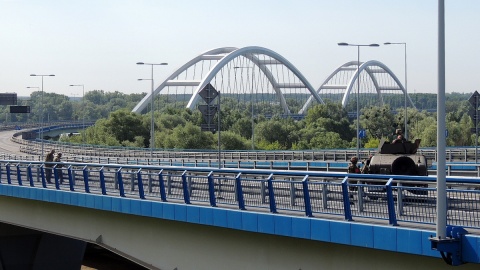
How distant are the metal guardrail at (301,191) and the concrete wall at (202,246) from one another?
735 millimetres

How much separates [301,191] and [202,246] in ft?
10.0

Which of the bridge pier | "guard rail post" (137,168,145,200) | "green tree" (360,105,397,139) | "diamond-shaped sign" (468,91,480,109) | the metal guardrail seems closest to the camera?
the metal guardrail

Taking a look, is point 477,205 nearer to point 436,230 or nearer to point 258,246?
point 436,230

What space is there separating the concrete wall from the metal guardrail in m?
0.74

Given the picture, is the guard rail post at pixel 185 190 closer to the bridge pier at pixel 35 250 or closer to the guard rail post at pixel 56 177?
the guard rail post at pixel 56 177

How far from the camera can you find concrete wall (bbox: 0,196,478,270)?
18.4 meters

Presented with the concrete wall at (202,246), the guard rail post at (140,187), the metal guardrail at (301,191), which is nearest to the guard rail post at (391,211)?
the metal guardrail at (301,191)

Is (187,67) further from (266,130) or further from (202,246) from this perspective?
(202,246)

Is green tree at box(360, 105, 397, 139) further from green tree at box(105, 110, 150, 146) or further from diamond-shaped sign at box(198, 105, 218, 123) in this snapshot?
diamond-shaped sign at box(198, 105, 218, 123)

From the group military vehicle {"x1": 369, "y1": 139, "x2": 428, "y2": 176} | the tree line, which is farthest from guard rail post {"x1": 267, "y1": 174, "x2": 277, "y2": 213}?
the tree line

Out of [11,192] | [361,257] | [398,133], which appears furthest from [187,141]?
[361,257]

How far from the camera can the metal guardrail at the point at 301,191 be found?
18.0m

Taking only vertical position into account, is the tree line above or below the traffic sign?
below

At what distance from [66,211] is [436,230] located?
18.4 meters
